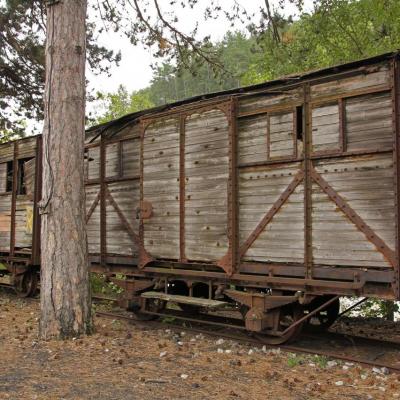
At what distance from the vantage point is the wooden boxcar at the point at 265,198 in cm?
630

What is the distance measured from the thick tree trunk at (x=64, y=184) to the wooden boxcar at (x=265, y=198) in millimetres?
1622

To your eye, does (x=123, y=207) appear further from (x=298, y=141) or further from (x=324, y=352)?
(x=324, y=352)

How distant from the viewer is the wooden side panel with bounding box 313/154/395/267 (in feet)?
20.1

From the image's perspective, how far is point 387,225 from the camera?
610 centimetres

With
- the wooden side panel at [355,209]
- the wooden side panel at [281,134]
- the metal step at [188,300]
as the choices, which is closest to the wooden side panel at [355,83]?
the wooden side panel at [281,134]

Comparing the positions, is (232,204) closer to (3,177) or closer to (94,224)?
(94,224)

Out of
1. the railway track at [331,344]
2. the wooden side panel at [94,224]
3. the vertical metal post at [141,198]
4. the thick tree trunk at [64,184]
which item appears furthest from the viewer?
the wooden side panel at [94,224]

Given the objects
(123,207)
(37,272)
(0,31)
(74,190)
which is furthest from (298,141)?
(0,31)

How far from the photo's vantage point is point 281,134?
7.27 meters

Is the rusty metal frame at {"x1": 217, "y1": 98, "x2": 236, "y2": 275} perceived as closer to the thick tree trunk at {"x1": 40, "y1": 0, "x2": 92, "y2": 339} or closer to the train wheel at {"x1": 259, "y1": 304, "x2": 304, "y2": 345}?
the train wheel at {"x1": 259, "y1": 304, "x2": 304, "y2": 345}

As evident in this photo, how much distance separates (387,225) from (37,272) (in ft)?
30.3

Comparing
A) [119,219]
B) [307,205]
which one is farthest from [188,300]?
[119,219]

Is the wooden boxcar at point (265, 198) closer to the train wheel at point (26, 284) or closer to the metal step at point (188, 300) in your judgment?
the metal step at point (188, 300)

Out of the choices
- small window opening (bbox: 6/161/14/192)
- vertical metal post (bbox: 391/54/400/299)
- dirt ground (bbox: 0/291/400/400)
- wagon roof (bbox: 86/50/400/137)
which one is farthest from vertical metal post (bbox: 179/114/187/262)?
small window opening (bbox: 6/161/14/192)
